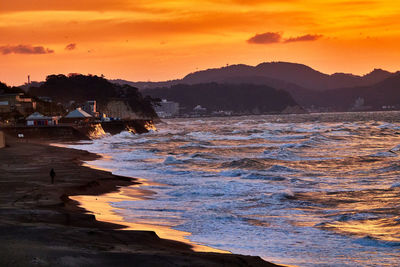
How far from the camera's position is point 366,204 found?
2362 centimetres

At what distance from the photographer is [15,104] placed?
12469 centimetres

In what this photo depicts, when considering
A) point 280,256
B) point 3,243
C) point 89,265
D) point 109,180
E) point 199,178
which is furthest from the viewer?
point 199,178

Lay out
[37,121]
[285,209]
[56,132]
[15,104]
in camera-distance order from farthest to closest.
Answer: [15,104] < [37,121] < [56,132] < [285,209]

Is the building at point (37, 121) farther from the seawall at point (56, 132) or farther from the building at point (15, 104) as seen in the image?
the building at point (15, 104)

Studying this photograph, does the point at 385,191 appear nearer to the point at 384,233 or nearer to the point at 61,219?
the point at 384,233

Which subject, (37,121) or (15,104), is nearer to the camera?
(37,121)

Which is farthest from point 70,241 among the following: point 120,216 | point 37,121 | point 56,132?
point 37,121

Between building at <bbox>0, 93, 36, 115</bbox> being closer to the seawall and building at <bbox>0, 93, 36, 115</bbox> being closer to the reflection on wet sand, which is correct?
the seawall

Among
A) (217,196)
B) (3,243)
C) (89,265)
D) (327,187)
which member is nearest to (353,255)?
(89,265)

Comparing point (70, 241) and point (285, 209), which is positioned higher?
point (70, 241)

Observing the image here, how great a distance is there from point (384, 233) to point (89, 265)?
10.3m

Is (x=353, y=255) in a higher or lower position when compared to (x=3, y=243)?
lower

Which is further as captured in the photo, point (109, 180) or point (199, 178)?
point (199, 178)

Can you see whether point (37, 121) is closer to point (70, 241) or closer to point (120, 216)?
point (120, 216)
